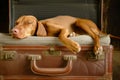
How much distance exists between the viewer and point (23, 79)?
3.76 ft

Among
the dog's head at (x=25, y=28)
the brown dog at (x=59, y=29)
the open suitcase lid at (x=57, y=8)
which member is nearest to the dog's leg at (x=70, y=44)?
the brown dog at (x=59, y=29)

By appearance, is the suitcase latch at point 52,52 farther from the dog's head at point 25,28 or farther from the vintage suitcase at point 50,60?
the dog's head at point 25,28

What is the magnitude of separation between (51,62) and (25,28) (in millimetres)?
176

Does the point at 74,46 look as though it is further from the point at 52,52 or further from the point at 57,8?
the point at 57,8

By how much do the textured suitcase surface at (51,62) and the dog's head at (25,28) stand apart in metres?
0.05

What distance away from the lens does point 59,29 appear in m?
1.21

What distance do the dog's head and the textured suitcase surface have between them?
53mm

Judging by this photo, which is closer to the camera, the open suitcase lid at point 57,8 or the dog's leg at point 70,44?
the dog's leg at point 70,44

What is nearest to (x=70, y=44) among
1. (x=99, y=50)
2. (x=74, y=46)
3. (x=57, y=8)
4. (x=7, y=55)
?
(x=74, y=46)

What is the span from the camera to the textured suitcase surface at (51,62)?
3.71ft

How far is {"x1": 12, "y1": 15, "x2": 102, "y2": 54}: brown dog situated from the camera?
3.65ft

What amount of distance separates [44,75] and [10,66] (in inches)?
5.6

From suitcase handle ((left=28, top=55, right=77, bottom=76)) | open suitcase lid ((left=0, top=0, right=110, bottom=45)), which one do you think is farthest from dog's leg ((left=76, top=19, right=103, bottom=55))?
open suitcase lid ((left=0, top=0, right=110, bottom=45))

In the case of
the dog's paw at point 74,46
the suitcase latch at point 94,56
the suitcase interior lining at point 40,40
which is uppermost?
the suitcase interior lining at point 40,40
